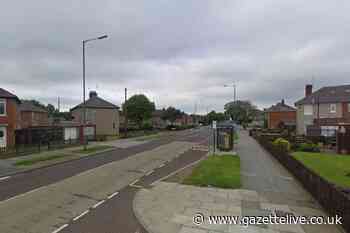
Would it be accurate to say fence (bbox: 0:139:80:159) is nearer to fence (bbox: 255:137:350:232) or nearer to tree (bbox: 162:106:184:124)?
fence (bbox: 255:137:350:232)

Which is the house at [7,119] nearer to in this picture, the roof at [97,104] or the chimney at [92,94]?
the roof at [97,104]

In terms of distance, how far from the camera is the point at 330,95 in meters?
44.4

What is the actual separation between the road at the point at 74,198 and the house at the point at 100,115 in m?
34.4

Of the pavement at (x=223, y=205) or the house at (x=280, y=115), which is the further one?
the house at (x=280, y=115)

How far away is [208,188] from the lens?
445 inches

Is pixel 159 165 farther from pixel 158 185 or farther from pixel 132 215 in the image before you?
pixel 132 215

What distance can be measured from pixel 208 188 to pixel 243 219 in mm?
3588

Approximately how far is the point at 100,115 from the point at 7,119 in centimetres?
2361

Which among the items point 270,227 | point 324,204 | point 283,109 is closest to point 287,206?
point 324,204

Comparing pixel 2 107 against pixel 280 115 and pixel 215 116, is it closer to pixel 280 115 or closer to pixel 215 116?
pixel 280 115

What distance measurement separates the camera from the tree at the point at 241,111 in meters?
115

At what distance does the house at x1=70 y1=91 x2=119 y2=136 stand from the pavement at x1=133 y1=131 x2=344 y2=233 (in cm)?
4081

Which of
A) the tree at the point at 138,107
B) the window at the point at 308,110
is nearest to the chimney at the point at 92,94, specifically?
the tree at the point at 138,107

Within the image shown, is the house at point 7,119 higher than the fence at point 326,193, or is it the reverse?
the house at point 7,119
